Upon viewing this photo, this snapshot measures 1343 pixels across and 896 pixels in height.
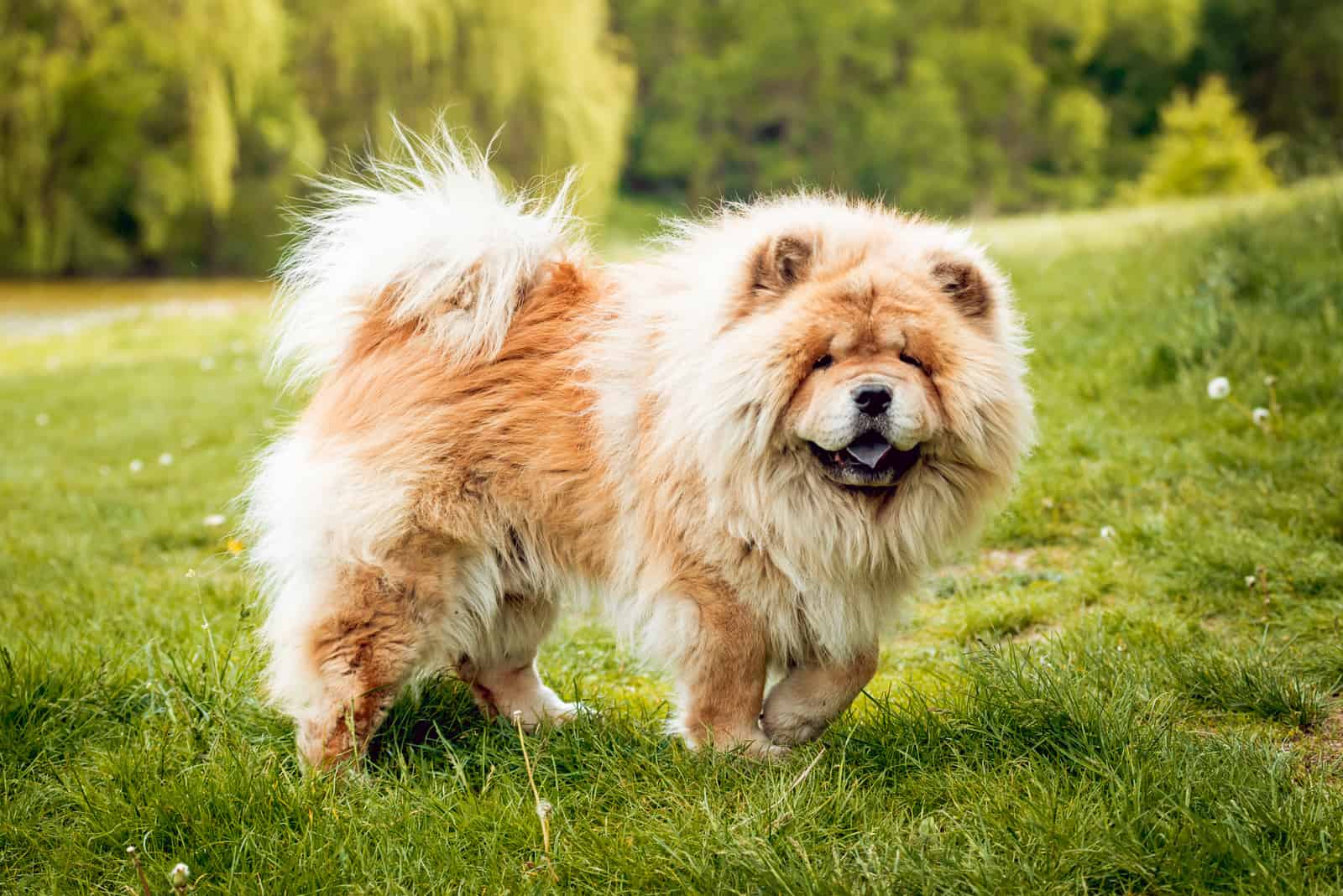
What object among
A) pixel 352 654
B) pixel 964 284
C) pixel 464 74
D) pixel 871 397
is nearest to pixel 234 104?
pixel 464 74

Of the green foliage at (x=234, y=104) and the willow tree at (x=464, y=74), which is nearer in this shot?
the green foliage at (x=234, y=104)

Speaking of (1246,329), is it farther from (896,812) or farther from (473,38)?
(473,38)

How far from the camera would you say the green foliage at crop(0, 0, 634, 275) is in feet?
57.3

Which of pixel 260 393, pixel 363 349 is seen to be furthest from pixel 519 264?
pixel 260 393

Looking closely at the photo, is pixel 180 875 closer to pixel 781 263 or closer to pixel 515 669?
pixel 515 669

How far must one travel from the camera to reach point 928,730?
2.85 m

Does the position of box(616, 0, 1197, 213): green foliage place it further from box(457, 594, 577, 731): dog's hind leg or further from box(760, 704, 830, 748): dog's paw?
box(760, 704, 830, 748): dog's paw

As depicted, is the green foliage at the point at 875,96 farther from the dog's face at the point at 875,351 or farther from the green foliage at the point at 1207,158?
the dog's face at the point at 875,351

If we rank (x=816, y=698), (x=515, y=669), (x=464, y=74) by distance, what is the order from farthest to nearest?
(x=464, y=74) < (x=515, y=669) < (x=816, y=698)

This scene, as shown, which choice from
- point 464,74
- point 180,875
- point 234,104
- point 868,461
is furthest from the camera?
point 464,74

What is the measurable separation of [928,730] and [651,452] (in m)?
1.01

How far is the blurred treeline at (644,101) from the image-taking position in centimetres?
1789

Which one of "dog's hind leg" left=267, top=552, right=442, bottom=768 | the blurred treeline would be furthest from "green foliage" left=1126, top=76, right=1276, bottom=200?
"dog's hind leg" left=267, top=552, right=442, bottom=768

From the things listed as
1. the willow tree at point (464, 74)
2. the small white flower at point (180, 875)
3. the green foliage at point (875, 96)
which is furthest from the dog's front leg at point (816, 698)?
the green foliage at point (875, 96)
